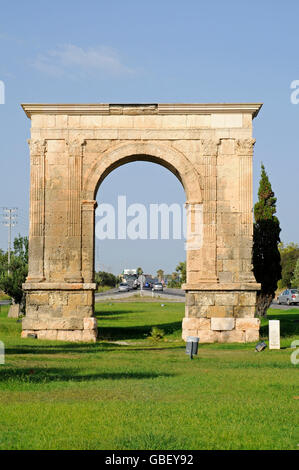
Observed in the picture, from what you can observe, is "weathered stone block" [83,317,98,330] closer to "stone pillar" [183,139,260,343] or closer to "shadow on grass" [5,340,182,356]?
"shadow on grass" [5,340,182,356]

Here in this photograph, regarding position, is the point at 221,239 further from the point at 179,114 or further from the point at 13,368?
the point at 13,368

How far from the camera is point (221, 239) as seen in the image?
22.2 metres

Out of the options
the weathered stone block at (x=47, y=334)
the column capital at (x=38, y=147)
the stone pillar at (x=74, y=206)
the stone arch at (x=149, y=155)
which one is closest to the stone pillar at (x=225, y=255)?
the stone arch at (x=149, y=155)

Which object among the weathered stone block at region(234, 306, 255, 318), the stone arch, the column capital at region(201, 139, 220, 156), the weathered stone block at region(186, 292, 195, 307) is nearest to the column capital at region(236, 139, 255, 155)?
the column capital at region(201, 139, 220, 156)

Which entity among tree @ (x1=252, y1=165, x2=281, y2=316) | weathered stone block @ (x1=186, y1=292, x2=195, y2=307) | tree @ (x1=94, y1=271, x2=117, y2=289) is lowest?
tree @ (x1=94, y1=271, x2=117, y2=289)

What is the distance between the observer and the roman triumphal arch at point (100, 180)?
72.0ft

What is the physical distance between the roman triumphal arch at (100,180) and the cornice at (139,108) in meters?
0.03

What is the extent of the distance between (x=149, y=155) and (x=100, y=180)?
6.03ft

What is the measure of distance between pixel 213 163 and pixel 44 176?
220 inches

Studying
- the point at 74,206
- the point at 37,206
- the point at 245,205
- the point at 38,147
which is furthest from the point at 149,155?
the point at 37,206

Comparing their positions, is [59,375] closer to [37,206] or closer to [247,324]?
[247,324]

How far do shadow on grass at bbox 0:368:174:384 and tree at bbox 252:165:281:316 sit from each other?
17010mm

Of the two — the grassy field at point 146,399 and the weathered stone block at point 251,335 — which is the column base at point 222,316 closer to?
the weathered stone block at point 251,335

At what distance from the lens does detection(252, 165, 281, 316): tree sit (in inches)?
1185
